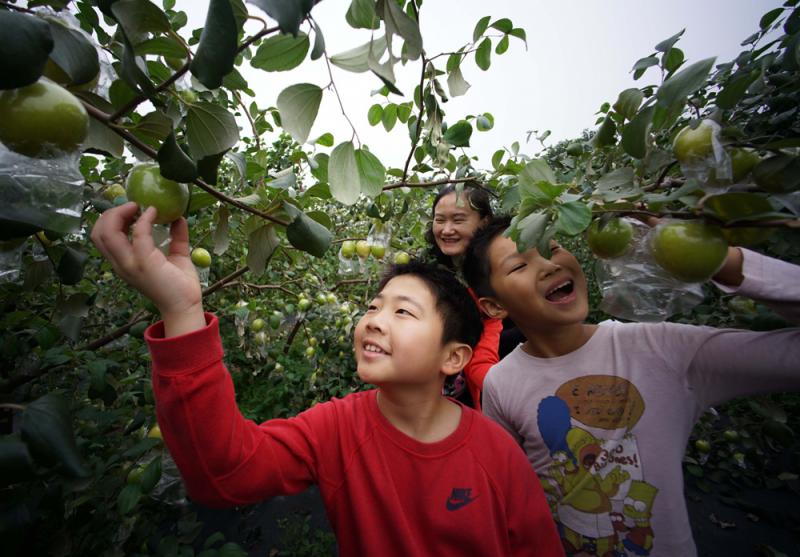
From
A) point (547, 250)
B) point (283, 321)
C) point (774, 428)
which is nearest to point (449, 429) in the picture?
point (547, 250)

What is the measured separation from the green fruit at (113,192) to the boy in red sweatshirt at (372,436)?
48 cm

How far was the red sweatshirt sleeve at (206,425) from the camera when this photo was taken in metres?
0.64

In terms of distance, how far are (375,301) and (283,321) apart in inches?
47.5

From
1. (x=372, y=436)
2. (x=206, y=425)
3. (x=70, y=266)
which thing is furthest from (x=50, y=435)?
(x=372, y=436)

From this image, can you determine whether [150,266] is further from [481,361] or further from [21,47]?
[481,361]

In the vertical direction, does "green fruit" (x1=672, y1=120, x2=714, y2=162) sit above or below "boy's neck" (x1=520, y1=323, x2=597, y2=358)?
above

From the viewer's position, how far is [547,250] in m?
0.66

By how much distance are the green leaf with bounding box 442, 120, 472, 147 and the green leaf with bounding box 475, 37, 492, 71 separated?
15cm

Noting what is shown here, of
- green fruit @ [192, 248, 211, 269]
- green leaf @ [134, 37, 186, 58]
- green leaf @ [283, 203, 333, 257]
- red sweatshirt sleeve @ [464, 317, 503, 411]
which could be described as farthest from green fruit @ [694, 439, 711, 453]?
green leaf @ [134, 37, 186, 58]

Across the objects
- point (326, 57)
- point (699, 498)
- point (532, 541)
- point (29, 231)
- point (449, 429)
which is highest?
point (326, 57)

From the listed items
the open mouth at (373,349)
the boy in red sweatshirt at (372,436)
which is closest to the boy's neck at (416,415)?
the boy in red sweatshirt at (372,436)

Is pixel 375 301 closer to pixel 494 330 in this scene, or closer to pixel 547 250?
pixel 547 250

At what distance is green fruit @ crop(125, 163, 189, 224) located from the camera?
0.57 m

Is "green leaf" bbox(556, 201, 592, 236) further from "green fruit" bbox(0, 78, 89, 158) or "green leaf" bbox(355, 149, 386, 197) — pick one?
"green fruit" bbox(0, 78, 89, 158)
